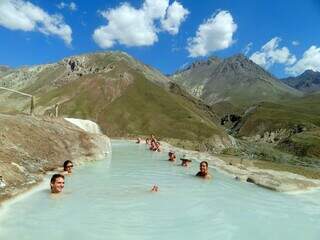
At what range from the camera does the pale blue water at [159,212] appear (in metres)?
14.3

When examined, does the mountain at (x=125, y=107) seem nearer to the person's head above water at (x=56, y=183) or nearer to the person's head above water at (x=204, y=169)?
the person's head above water at (x=204, y=169)

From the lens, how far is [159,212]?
17406mm

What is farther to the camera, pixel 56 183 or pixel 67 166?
pixel 67 166

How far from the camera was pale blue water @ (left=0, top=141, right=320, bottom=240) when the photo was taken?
14.3 meters

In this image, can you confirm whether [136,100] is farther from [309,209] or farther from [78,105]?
[309,209]

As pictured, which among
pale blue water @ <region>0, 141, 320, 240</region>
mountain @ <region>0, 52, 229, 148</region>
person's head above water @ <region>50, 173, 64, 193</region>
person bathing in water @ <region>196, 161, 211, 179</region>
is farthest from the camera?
mountain @ <region>0, 52, 229, 148</region>

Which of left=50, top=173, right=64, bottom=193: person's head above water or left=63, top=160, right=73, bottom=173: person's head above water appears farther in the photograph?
left=63, top=160, right=73, bottom=173: person's head above water

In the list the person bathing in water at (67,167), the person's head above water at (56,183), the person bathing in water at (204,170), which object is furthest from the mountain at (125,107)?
the person's head above water at (56,183)

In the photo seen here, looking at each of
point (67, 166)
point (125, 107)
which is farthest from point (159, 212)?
point (125, 107)

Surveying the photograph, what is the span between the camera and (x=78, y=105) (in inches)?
6211

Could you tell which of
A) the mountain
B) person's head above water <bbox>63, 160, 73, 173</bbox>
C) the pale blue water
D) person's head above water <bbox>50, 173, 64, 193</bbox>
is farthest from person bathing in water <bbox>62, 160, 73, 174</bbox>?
the mountain

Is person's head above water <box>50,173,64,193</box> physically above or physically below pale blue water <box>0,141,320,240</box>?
above

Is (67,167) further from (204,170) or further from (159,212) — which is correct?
(159,212)

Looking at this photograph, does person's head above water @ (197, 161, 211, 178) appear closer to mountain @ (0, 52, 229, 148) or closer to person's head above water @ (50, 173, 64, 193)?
person's head above water @ (50, 173, 64, 193)
